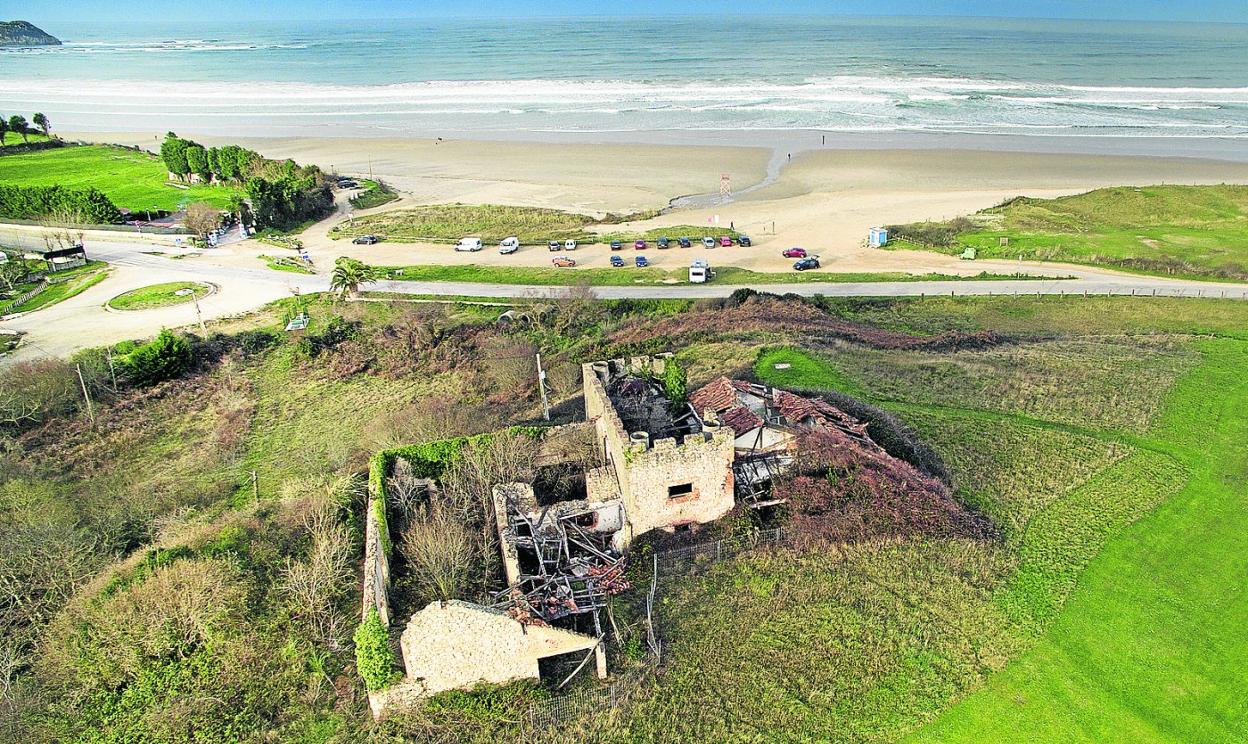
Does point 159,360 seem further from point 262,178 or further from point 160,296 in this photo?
point 262,178

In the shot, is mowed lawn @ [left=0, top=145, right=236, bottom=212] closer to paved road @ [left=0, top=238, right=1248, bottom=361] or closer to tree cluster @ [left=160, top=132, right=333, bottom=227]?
tree cluster @ [left=160, top=132, right=333, bottom=227]

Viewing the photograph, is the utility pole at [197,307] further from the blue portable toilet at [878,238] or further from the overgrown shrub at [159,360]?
the blue portable toilet at [878,238]

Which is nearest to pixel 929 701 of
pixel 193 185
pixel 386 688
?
pixel 386 688

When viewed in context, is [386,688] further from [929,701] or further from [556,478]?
[929,701]

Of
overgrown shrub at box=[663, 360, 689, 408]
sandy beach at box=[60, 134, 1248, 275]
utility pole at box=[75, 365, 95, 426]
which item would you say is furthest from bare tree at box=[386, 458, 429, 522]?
sandy beach at box=[60, 134, 1248, 275]

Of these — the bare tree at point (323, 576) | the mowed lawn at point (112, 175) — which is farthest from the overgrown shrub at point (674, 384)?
the mowed lawn at point (112, 175)
